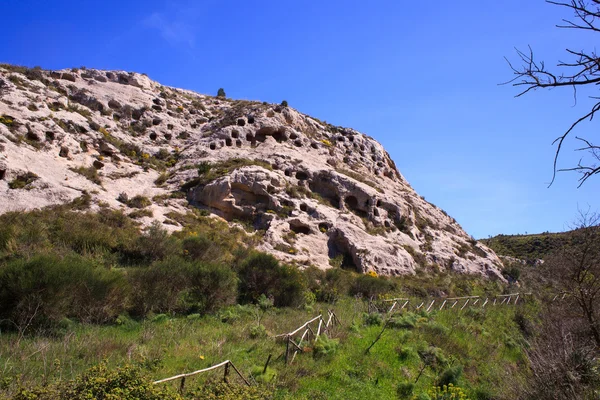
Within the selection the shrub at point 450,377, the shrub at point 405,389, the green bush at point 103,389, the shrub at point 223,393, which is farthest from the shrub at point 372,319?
the green bush at point 103,389

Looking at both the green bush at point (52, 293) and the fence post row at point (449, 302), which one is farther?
the fence post row at point (449, 302)

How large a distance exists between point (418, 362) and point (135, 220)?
13.6 metres

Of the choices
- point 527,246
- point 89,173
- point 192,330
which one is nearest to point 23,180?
point 89,173

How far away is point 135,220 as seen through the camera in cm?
1639

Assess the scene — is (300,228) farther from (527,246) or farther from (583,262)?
(527,246)

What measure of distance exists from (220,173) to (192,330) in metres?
15.5

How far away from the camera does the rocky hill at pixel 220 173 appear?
59.3ft

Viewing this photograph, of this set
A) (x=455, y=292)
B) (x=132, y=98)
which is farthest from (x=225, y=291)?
(x=132, y=98)

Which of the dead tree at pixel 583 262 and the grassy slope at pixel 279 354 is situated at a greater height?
the dead tree at pixel 583 262

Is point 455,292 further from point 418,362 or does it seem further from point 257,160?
point 257,160

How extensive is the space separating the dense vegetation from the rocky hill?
373cm

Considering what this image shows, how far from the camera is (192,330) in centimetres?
765

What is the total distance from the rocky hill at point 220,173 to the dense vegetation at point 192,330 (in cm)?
373

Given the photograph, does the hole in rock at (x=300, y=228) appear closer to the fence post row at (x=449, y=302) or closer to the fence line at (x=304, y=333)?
the fence post row at (x=449, y=302)
